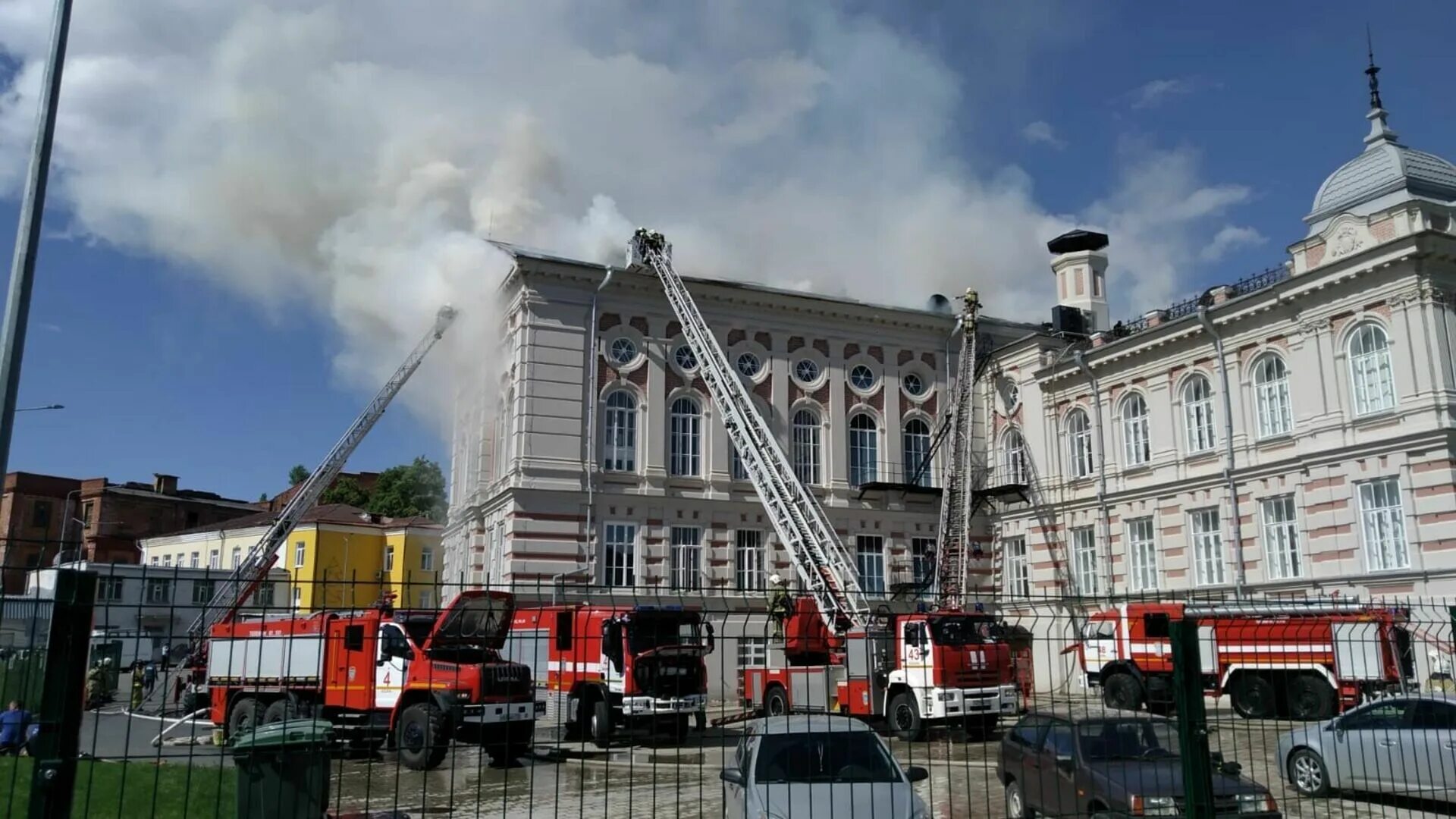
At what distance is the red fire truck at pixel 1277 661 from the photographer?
20406 millimetres

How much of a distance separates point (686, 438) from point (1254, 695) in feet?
64.0

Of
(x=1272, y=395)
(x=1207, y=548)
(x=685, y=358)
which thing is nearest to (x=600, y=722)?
(x=685, y=358)

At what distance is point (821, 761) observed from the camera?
1004 centimetres

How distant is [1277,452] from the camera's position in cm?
2986

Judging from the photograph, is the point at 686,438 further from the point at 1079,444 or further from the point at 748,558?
the point at 1079,444

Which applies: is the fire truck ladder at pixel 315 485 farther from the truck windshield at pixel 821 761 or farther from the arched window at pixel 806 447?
the truck windshield at pixel 821 761

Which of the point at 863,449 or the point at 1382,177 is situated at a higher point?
the point at 1382,177

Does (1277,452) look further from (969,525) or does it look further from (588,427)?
(588,427)

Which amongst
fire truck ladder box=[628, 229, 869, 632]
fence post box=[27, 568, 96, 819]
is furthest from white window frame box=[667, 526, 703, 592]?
fence post box=[27, 568, 96, 819]

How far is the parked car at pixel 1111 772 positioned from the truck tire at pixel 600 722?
971 cm

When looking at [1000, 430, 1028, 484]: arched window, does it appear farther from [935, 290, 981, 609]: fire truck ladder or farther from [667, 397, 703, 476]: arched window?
[667, 397, 703, 476]: arched window

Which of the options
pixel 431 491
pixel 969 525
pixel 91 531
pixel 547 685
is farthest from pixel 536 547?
pixel 91 531

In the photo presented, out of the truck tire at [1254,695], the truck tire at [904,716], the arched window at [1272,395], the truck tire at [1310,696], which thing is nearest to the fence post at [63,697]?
the truck tire at [904,716]

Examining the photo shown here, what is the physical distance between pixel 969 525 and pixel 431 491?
49.4 meters
